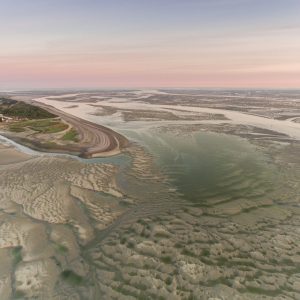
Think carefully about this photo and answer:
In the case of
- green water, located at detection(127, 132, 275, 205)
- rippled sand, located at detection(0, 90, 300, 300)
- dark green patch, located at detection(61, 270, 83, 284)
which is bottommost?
dark green patch, located at detection(61, 270, 83, 284)

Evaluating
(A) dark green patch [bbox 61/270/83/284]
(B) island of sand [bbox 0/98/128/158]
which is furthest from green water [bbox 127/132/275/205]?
(A) dark green patch [bbox 61/270/83/284]

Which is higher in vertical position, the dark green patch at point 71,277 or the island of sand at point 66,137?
the island of sand at point 66,137

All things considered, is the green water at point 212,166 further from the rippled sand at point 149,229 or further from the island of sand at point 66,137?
the island of sand at point 66,137

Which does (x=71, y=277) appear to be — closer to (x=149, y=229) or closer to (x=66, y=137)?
(x=149, y=229)

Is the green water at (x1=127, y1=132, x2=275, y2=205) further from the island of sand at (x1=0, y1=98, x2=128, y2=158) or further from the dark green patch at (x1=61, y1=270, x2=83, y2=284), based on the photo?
the dark green patch at (x1=61, y1=270, x2=83, y2=284)

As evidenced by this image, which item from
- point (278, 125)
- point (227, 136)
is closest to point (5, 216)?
point (227, 136)

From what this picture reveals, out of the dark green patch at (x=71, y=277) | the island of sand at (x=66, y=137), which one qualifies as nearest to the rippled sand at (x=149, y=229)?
the dark green patch at (x=71, y=277)

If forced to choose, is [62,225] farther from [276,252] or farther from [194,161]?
[194,161]

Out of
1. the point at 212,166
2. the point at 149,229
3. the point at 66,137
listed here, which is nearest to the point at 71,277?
the point at 149,229
